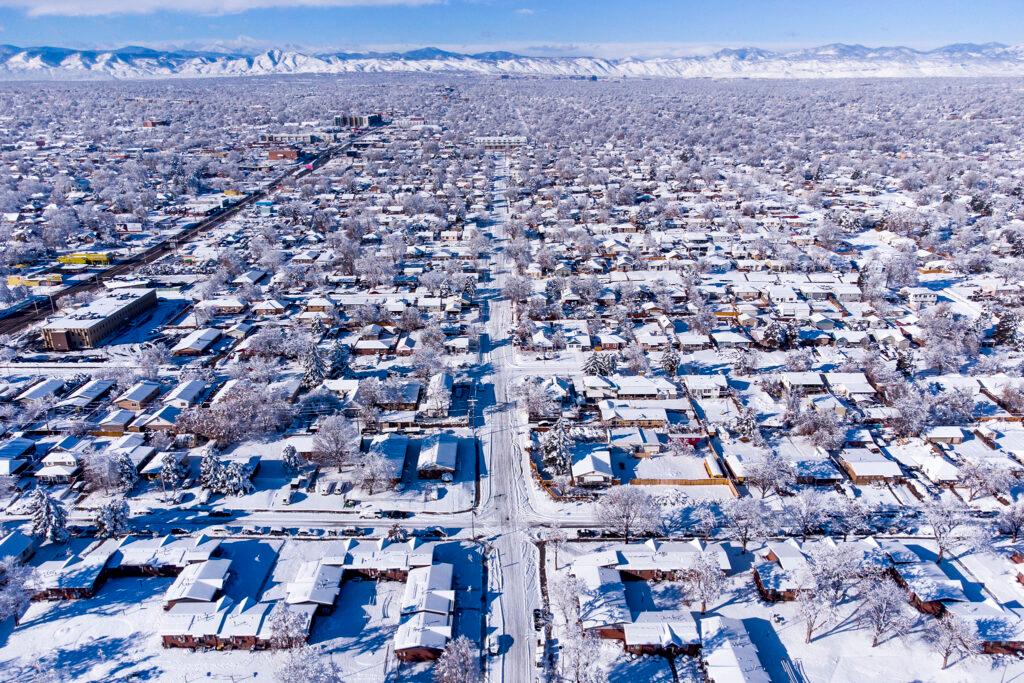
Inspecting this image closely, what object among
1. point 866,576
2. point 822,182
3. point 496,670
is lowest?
point 496,670

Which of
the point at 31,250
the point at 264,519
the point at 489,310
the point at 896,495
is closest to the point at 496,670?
the point at 264,519

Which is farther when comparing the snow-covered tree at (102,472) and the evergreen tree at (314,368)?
the evergreen tree at (314,368)

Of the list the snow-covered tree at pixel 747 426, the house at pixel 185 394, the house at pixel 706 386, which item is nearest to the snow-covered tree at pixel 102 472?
the house at pixel 185 394

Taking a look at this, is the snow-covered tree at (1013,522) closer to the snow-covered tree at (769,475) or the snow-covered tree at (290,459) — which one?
the snow-covered tree at (769,475)

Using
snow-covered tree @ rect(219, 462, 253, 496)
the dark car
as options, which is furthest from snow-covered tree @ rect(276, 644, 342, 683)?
snow-covered tree @ rect(219, 462, 253, 496)

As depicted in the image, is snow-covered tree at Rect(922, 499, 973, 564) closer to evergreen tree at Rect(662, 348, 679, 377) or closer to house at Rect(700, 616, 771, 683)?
house at Rect(700, 616, 771, 683)

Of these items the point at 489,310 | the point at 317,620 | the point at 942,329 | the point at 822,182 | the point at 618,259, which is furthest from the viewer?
the point at 822,182

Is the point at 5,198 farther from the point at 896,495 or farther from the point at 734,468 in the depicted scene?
the point at 896,495

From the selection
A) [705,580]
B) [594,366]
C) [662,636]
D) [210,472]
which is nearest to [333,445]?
[210,472]
